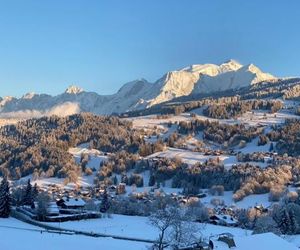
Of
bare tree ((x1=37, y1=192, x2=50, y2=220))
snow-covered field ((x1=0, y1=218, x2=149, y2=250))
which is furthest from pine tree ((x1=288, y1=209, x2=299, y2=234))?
bare tree ((x1=37, y1=192, x2=50, y2=220))

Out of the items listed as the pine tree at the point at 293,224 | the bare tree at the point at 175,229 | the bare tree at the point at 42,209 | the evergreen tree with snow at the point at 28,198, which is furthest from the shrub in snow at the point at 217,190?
the bare tree at the point at 175,229

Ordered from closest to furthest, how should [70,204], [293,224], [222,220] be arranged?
[293,224] → [70,204] → [222,220]

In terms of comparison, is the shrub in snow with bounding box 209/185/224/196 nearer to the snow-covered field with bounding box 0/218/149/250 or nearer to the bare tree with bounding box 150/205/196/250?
the snow-covered field with bounding box 0/218/149/250

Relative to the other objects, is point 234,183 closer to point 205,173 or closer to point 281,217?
point 205,173

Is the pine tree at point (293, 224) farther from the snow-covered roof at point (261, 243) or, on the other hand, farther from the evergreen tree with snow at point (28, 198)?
the evergreen tree with snow at point (28, 198)

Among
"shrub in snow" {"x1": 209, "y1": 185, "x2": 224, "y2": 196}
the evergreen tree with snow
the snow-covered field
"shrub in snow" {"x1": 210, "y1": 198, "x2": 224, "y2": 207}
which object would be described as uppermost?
the snow-covered field

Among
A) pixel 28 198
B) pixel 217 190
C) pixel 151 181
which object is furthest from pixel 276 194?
pixel 28 198

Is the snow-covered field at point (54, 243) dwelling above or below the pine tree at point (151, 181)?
above

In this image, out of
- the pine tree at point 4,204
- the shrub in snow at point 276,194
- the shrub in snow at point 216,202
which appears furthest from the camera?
the shrub in snow at point 216,202

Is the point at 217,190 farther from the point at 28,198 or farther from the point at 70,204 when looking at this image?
the point at 28,198

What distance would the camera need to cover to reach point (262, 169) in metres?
180

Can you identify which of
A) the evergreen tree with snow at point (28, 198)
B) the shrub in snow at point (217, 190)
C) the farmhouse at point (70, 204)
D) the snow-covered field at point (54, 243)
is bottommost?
the shrub in snow at point (217, 190)

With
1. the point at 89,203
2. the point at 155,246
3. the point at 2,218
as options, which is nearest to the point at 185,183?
the point at 89,203

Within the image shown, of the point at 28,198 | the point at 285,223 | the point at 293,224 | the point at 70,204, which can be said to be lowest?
the point at 293,224
